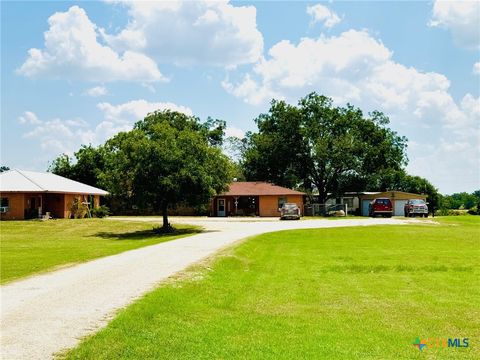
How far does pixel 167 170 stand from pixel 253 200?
26.4m

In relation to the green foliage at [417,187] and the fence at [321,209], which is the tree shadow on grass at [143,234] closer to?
the fence at [321,209]

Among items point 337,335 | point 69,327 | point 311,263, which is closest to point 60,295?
point 69,327

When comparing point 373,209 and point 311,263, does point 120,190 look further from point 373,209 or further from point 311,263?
point 373,209

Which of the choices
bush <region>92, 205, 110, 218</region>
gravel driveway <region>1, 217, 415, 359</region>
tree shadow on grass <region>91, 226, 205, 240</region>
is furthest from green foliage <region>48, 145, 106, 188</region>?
gravel driveway <region>1, 217, 415, 359</region>

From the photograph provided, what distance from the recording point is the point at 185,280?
13703mm

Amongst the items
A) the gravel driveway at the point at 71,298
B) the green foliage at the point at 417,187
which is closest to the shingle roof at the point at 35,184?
the gravel driveway at the point at 71,298

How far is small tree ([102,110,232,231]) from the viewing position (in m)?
34.4

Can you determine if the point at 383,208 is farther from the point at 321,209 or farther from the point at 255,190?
the point at 255,190

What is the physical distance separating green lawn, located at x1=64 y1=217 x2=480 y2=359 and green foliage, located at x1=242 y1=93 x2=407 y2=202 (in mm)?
43830

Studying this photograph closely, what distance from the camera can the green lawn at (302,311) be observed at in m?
7.97

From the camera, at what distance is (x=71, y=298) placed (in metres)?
11.2

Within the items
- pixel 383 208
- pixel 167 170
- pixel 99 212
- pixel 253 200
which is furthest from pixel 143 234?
pixel 383 208

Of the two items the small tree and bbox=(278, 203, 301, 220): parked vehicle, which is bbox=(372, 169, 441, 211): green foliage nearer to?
bbox=(278, 203, 301, 220): parked vehicle

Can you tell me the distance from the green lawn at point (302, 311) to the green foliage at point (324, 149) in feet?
144
